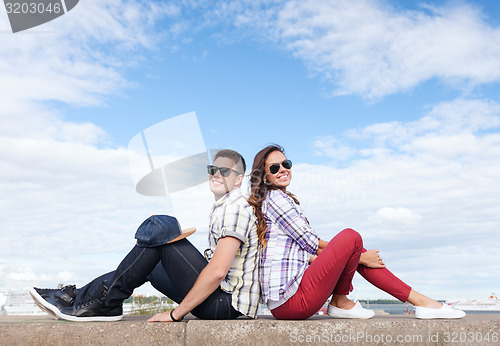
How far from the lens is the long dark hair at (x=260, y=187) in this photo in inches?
155

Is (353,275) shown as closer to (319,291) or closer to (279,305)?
(319,291)

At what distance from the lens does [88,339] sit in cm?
399

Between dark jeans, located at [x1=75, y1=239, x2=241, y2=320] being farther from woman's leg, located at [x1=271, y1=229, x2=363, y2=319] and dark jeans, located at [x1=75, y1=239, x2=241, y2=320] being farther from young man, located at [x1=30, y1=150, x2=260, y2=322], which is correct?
woman's leg, located at [x1=271, y1=229, x2=363, y2=319]

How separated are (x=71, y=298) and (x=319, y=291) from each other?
242 centimetres

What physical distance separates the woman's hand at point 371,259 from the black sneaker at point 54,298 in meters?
2.82

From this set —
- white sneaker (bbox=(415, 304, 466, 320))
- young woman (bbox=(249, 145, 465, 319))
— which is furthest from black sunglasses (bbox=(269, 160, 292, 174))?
white sneaker (bbox=(415, 304, 466, 320))

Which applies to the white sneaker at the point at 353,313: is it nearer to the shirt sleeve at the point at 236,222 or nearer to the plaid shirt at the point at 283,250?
the plaid shirt at the point at 283,250

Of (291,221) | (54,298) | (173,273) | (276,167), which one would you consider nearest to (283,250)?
(291,221)

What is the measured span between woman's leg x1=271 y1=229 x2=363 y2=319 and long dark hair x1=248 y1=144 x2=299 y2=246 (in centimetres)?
50

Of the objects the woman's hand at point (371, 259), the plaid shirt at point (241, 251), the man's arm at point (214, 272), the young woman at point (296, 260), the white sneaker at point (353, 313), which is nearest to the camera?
the man's arm at point (214, 272)

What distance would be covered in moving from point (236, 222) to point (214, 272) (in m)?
0.43

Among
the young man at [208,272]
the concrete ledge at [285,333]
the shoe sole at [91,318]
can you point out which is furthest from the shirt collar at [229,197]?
the shoe sole at [91,318]

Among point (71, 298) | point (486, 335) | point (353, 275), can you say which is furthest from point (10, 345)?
point (486, 335)

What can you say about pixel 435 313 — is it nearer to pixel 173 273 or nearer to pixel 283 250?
pixel 283 250
